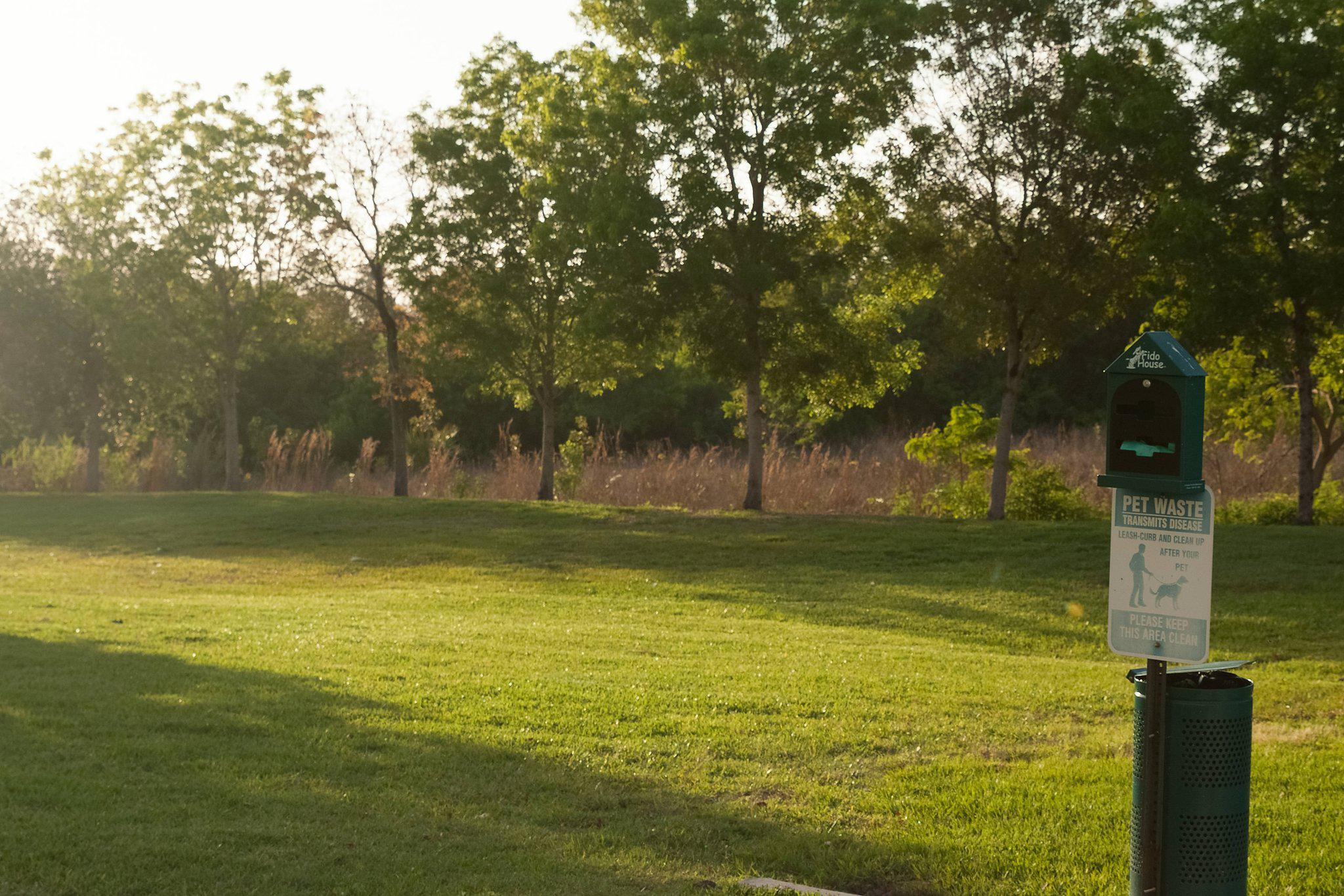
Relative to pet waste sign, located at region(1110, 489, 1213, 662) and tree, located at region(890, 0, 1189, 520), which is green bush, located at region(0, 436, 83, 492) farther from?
pet waste sign, located at region(1110, 489, 1213, 662)

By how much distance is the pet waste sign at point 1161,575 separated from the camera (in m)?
3.79

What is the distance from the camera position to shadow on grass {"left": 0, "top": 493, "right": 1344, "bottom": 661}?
14547mm

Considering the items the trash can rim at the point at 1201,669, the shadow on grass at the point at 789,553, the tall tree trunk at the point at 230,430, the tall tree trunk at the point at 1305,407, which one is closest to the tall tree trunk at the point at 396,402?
the shadow on grass at the point at 789,553

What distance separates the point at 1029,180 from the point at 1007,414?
Result: 13.4 feet

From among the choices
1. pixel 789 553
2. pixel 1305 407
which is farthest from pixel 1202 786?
pixel 1305 407

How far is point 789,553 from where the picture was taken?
20375 millimetres

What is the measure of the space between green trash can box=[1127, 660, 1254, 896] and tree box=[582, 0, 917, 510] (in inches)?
719

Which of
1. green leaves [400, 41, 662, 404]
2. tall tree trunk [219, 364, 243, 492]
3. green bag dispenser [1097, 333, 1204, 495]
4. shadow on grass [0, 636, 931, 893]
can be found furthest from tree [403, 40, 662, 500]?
green bag dispenser [1097, 333, 1204, 495]

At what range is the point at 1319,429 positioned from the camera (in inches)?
965

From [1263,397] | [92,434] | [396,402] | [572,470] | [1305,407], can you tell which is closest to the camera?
[1305,407]

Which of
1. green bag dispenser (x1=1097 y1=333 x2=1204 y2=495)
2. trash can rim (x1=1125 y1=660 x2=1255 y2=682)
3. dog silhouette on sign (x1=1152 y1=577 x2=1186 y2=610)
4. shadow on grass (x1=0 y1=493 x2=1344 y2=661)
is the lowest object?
shadow on grass (x1=0 y1=493 x2=1344 y2=661)

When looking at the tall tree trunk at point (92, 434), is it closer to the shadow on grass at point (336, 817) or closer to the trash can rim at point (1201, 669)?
the shadow on grass at point (336, 817)

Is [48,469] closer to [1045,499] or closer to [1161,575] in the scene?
[1045,499]

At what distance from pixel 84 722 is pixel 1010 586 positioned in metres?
12.2
